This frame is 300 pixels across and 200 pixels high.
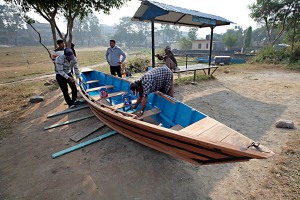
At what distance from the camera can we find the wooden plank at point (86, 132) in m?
4.04

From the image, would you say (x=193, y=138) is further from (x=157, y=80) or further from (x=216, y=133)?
(x=157, y=80)

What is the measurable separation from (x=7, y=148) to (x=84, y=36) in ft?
329

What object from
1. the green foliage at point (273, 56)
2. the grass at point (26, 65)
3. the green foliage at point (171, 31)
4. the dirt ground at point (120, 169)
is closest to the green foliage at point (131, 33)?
the green foliage at point (171, 31)

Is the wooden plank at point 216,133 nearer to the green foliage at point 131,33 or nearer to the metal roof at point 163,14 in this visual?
Answer: the metal roof at point 163,14

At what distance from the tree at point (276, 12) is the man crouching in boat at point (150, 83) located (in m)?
20.5

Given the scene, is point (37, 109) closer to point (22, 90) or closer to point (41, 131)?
point (41, 131)

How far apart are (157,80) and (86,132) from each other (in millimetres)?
2271

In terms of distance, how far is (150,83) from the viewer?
3426mm

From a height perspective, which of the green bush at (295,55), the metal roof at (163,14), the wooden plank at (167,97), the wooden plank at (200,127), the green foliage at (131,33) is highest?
A: the green foliage at (131,33)

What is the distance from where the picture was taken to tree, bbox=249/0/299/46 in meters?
18.2

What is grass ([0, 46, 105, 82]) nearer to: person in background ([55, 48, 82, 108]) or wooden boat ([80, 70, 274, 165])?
person in background ([55, 48, 82, 108])

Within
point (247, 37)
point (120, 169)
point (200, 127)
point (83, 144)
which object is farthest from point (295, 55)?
point (247, 37)

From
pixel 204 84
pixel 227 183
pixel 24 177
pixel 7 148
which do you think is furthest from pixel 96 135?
pixel 204 84

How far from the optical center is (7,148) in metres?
3.84
